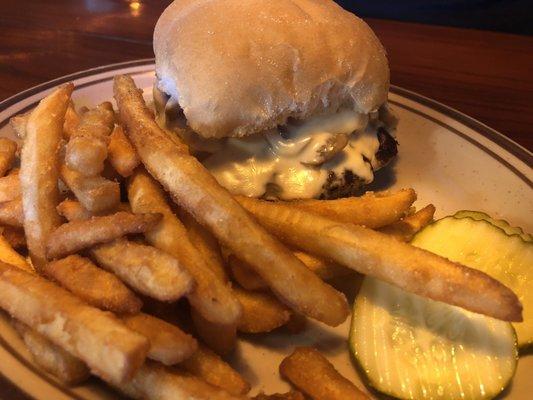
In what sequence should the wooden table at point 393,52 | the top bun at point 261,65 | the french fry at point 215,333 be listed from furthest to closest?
the wooden table at point 393,52
the top bun at point 261,65
the french fry at point 215,333

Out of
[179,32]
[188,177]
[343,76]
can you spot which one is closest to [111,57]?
[179,32]

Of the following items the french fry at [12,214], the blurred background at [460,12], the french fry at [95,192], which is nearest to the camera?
the french fry at [95,192]

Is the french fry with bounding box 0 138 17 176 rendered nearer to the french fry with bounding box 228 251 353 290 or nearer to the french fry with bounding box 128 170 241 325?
the french fry with bounding box 128 170 241 325

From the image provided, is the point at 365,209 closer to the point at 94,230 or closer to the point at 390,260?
the point at 390,260

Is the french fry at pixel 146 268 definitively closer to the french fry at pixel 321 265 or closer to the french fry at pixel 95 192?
the french fry at pixel 95 192

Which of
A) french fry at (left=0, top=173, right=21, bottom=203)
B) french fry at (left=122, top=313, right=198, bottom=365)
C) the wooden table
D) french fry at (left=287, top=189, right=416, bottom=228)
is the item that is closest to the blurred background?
the wooden table

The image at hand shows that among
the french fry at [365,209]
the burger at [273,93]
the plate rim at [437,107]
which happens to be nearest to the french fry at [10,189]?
the burger at [273,93]
